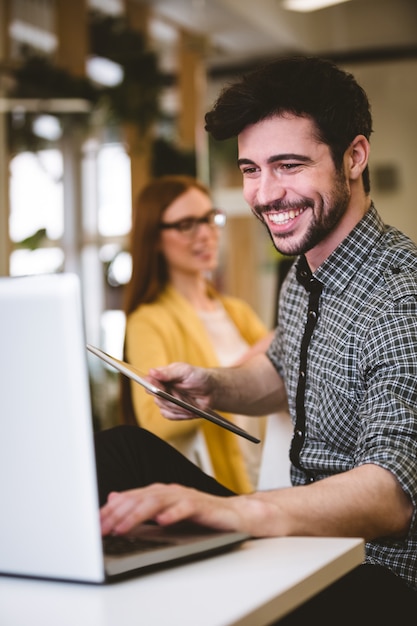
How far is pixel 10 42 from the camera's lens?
566cm

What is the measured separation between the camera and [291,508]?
113 centimetres

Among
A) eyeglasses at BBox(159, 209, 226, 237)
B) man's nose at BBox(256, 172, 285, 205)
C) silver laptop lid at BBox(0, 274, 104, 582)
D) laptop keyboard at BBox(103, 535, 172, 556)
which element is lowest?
laptop keyboard at BBox(103, 535, 172, 556)

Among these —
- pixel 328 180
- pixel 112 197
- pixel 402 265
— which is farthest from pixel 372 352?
pixel 112 197

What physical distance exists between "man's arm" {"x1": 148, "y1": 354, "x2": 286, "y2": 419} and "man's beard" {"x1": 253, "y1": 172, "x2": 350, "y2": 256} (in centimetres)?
32

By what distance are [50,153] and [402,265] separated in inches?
Answer: 184

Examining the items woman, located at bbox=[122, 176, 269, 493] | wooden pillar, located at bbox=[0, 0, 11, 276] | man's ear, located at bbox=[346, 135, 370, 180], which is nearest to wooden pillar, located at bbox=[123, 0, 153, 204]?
wooden pillar, located at bbox=[0, 0, 11, 276]

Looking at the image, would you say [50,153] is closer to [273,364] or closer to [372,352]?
[273,364]

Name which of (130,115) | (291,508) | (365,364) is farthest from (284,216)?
(130,115)

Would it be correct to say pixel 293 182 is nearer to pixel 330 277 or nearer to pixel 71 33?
pixel 330 277

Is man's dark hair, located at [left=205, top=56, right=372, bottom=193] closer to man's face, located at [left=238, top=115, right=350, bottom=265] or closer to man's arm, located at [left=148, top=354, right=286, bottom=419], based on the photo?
man's face, located at [left=238, top=115, right=350, bottom=265]

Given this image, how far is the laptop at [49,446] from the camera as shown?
0.86 meters

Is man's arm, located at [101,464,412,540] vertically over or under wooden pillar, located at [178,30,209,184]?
under

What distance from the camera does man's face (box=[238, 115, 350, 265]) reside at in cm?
163

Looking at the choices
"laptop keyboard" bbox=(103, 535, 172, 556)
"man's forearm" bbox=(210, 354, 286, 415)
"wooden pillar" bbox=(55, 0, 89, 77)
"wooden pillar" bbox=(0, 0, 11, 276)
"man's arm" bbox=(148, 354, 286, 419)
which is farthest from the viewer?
"wooden pillar" bbox=(55, 0, 89, 77)
